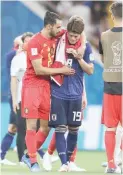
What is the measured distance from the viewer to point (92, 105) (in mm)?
12719

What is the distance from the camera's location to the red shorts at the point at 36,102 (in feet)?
26.7

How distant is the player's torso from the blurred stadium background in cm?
433

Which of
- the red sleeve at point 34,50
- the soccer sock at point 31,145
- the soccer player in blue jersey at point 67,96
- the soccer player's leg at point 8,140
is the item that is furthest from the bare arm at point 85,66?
the soccer player's leg at point 8,140

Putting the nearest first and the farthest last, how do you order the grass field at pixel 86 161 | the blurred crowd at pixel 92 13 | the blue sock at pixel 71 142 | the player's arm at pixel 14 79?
the blue sock at pixel 71 142, the grass field at pixel 86 161, the player's arm at pixel 14 79, the blurred crowd at pixel 92 13

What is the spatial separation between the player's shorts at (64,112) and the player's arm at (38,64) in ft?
1.02

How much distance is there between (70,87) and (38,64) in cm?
45

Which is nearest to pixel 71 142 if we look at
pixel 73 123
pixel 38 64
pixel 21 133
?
pixel 73 123

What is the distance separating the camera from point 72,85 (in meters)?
8.18

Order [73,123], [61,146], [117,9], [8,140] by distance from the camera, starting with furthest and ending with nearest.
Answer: [8,140], [73,123], [61,146], [117,9]

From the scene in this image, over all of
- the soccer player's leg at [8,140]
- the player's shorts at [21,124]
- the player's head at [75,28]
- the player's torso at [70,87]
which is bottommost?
the soccer player's leg at [8,140]

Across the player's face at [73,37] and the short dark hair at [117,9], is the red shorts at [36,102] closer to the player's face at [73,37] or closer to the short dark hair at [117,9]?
the player's face at [73,37]

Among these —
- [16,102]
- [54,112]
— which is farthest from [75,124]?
[16,102]

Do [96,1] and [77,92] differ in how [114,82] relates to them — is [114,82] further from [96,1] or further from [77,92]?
[96,1]

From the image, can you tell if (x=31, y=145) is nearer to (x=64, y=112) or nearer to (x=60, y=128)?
(x=60, y=128)
